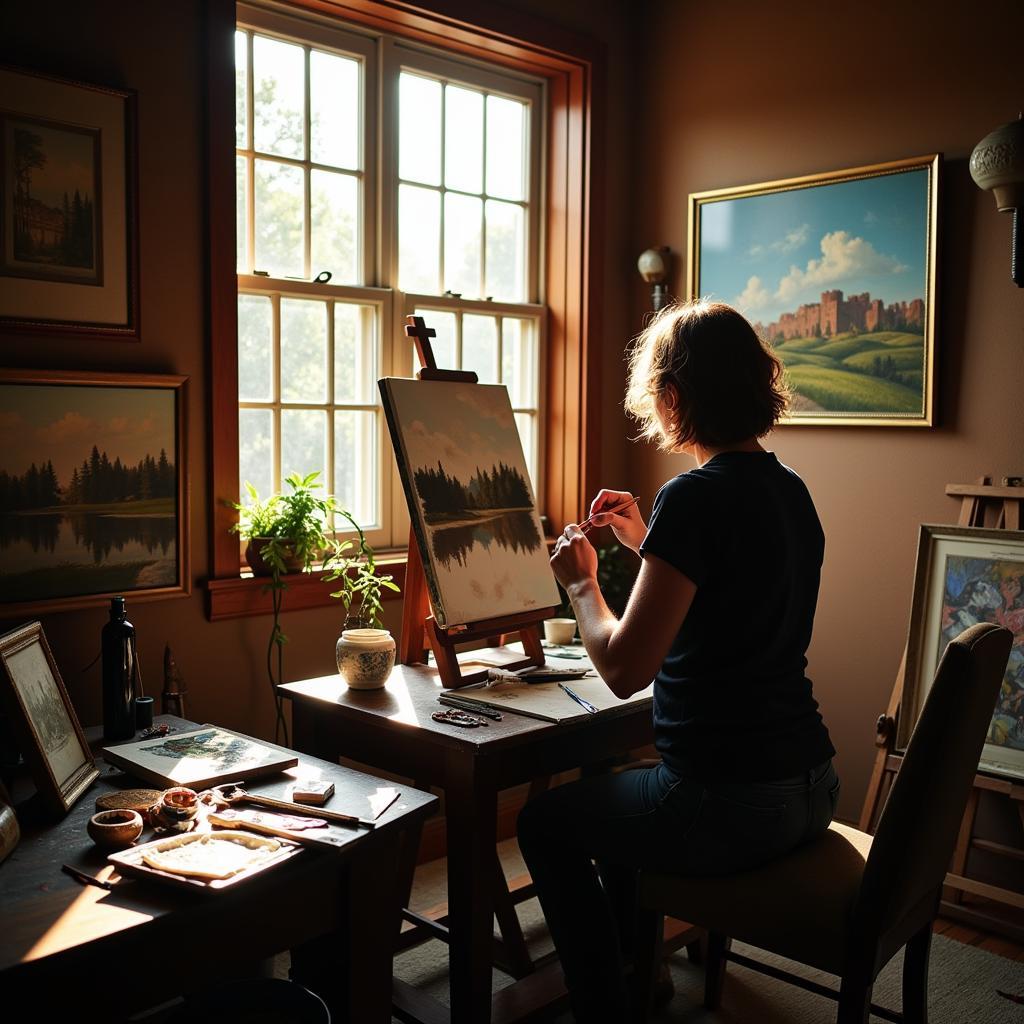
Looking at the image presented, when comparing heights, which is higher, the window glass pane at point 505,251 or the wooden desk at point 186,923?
the window glass pane at point 505,251

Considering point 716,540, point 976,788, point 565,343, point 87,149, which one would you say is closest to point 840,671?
point 976,788

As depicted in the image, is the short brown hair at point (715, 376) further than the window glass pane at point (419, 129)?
No

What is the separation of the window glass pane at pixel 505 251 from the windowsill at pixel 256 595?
1.33m

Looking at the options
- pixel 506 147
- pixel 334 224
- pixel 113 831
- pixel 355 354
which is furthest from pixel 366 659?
pixel 506 147

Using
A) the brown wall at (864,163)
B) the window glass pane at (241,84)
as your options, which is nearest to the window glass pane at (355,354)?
the window glass pane at (241,84)

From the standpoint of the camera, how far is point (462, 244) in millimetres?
3871

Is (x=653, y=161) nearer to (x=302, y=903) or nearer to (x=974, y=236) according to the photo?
(x=974, y=236)

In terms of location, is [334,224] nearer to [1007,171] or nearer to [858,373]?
[858,373]

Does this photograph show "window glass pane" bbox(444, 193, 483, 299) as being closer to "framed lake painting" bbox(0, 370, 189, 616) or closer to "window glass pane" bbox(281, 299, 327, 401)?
"window glass pane" bbox(281, 299, 327, 401)

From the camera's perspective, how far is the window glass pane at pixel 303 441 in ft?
11.1

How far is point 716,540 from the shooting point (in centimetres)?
192

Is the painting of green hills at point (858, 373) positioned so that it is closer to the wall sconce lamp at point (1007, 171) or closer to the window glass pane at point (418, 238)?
the wall sconce lamp at point (1007, 171)

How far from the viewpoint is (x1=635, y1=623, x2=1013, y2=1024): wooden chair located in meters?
1.85

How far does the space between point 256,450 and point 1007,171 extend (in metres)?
2.29
